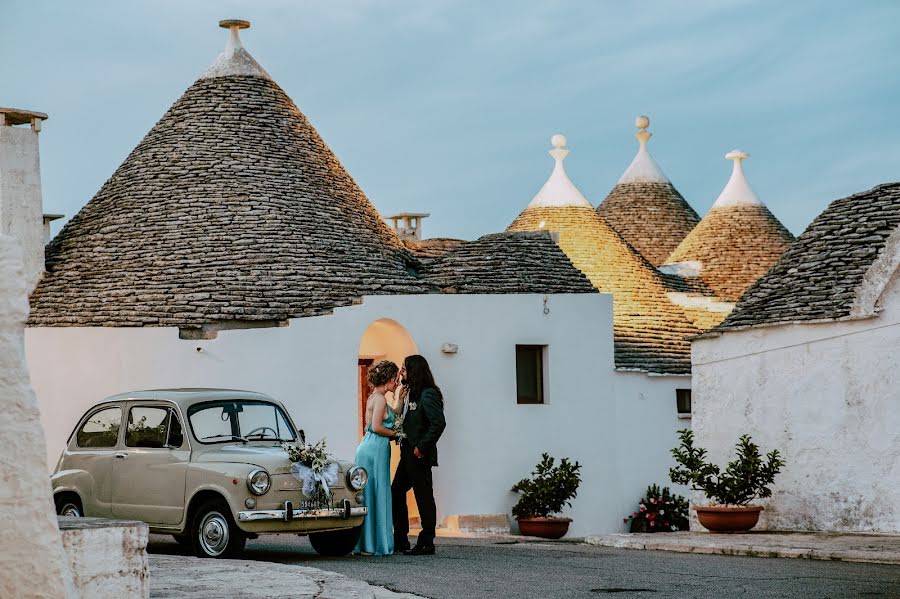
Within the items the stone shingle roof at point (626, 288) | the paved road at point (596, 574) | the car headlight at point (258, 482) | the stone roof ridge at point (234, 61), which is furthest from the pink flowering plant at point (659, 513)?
the car headlight at point (258, 482)

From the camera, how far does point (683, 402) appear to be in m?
27.1

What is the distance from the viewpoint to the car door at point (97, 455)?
42.2 feet

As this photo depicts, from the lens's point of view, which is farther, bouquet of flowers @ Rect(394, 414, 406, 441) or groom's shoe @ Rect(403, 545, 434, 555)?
bouquet of flowers @ Rect(394, 414, 406, 441)

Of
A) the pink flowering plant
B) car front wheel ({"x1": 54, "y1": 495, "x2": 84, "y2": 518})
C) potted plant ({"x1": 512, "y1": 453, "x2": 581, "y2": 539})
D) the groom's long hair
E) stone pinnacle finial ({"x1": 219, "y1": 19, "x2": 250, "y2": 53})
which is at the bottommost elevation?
the pink flowering plant

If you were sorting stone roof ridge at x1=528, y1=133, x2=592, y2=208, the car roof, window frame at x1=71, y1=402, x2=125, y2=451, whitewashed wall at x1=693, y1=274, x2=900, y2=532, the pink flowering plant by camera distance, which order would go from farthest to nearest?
stone roof ridge at x1=528, y1=133, x2=592, y2=208 → the pink flowering plant → whitewashed wall at x1=693, y1=274, x2=900, y2=532 → window frame at x1=71, y1=402, x2=125, y2=451 → the car roof

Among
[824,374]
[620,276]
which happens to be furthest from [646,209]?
[824,374]

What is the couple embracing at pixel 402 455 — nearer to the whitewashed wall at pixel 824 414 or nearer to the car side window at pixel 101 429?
the car side window at pixel 101 429

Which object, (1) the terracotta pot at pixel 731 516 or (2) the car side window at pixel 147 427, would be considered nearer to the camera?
(2) the car side window at pixel 147 427

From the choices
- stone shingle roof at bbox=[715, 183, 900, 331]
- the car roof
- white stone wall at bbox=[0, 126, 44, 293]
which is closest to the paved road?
the car roof

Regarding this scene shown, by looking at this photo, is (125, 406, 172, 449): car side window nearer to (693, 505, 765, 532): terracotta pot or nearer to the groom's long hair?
the groom's long hair

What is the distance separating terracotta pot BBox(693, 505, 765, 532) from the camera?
16016 mm

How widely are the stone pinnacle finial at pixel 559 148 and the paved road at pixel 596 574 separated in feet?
70.5

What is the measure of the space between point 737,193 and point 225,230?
18560mm

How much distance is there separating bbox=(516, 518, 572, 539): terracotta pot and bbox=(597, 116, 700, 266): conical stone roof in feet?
66.3
